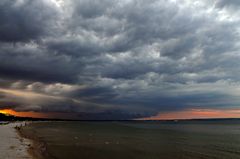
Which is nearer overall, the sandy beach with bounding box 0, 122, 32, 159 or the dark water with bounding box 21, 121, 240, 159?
the sandy beach with bounding box 0, 122, 32, 159

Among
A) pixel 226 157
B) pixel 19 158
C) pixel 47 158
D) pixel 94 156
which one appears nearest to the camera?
pixel 19 158

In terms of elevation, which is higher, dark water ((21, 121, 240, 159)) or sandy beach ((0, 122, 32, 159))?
sandy beach ((0, 122, 32, 159))

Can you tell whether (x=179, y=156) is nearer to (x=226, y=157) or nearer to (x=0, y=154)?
(x=226, y=157)

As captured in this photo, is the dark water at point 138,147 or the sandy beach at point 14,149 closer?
the sandy beach at point 14,149

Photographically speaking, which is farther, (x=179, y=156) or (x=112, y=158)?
(x=179, y=156)

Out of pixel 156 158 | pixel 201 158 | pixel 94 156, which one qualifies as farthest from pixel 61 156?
pixel 201 158

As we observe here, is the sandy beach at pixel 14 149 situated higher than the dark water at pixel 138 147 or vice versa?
the sandy beach at pixel 14 149

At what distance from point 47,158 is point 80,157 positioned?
461 centimetres

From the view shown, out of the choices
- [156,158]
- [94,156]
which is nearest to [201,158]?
→ [156,158]

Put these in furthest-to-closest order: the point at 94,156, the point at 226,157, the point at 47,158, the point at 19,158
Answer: the point at 226,157, the point at 94,156, the point at 47,158, the point at 19,158

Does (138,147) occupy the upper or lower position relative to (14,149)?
lower

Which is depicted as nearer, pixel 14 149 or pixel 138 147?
pixel 14 149

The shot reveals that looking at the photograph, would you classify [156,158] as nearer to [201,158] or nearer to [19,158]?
[201,158]

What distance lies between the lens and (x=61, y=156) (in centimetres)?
3575
